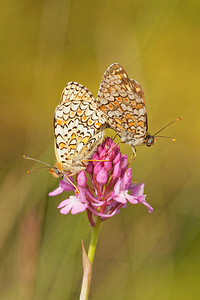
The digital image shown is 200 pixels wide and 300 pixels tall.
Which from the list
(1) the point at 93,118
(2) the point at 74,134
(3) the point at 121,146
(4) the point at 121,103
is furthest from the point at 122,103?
(3) the point at 121,146

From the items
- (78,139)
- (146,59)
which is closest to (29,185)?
(78,139)

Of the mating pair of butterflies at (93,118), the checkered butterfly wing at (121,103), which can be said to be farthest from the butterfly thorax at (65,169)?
the checkered butterfly wing at (121,103)

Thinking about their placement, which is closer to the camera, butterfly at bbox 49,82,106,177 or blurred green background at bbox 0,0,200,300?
butterfly at bbox 49,82,106,177

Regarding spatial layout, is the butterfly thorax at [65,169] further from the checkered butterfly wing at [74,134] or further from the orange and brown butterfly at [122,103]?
the orange and brown butterfly at [122,103]

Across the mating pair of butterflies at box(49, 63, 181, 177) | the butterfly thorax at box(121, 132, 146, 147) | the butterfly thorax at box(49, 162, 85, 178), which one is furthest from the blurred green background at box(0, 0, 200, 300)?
the butterfly thorax at box(121, 132, 146, 147)

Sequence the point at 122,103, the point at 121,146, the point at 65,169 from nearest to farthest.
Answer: the point at 65,169
the point at 122,103
the point at 121,146

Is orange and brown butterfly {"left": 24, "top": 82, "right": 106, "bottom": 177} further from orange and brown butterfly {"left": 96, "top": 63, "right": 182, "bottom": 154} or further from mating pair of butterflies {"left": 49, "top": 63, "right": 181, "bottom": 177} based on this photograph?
orange and brown butterfly {"left": 96, "top": 63, "right": 182, "bottom": 154}

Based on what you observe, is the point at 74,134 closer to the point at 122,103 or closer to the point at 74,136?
the point at 74,136
